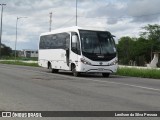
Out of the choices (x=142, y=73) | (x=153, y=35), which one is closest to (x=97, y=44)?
(x=142, y=73)

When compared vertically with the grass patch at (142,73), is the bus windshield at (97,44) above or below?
above

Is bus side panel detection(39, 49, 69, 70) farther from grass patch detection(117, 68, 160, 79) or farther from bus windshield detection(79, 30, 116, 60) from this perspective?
grass patch detection(117, 68, 160, 79)

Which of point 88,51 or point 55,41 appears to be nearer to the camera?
point 88,51

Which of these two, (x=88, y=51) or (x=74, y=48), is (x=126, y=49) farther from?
(x=88, y=51)

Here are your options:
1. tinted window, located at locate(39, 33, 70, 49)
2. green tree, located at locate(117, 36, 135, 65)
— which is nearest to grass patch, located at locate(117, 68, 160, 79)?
tinted window, located at locate(39, 33, 70, 49)

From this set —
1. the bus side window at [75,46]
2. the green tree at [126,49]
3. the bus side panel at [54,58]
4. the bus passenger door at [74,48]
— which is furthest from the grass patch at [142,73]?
Answer: the green tree at [126,49]

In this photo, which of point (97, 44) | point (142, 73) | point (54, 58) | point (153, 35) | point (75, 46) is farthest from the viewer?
point (153, 35)

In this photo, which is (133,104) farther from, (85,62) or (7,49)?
(7,49)

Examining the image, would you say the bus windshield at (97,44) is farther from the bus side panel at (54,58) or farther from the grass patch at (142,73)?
the grass patch at (142,73)

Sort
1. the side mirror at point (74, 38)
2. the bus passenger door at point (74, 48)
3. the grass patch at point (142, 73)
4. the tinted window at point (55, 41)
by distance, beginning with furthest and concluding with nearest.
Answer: the grass patch at point (142, 73)
the tinted window at point (55, 41)
the side mirror at point (74, 38)
the bus passenger door at point (74, 48)

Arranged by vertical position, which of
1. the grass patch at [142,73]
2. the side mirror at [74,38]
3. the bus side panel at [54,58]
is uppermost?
the side mirror at [74,38]

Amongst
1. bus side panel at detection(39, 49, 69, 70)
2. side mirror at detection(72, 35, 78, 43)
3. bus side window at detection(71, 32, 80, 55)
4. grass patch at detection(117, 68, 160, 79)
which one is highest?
side mirror at detection(72, 35, 78, 43)

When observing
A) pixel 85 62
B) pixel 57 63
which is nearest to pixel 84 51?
pixel 85 62

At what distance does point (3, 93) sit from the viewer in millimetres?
15211
